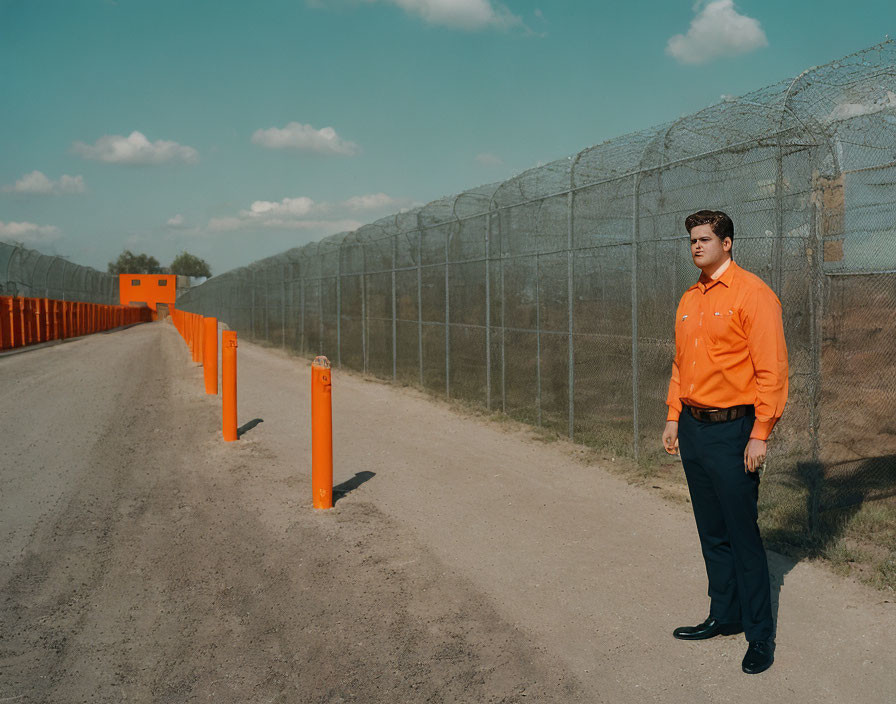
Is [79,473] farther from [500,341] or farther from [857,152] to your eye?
[857,152]

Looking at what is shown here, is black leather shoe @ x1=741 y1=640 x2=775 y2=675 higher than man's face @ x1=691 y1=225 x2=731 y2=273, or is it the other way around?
man's face @ x1=691 y1=225 x2=731 y2=273

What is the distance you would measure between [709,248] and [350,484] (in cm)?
432

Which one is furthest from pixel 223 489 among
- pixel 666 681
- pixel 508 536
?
pixel 666 681

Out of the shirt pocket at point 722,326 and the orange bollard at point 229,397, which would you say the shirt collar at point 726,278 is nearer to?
the shirt pocket at point 722,326

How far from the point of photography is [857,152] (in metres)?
6.00

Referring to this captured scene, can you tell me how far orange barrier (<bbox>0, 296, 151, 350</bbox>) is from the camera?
2197 centimetres

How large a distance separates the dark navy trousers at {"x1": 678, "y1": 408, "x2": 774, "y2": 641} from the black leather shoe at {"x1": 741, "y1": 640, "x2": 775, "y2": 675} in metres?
0.03

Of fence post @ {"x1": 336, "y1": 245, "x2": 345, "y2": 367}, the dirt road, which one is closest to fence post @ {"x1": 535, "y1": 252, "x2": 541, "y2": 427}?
the dirt road

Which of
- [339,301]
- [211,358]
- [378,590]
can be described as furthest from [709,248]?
[339,301]

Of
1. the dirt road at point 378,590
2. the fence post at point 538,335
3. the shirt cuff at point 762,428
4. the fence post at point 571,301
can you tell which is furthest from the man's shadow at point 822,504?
the fence post at point 538,335

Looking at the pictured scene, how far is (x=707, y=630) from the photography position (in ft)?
12.0

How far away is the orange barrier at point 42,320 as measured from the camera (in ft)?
72.1

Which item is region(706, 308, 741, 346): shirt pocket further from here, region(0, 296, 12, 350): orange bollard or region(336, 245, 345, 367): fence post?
region(0, 296, 12, 350): orange bollard

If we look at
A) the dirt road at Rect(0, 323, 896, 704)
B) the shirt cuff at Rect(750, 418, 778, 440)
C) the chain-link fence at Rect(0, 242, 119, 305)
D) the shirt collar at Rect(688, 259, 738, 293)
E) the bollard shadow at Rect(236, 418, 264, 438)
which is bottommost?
the dirt road at Rect(0, 323, 896, 704)
